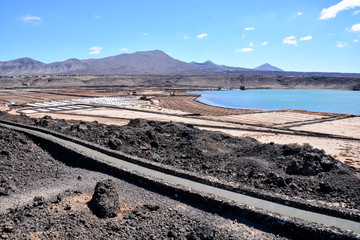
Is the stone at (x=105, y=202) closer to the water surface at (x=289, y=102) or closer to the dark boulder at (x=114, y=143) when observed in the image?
the dark boulder at (x=114, y=143)

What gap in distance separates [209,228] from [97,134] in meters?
13.1

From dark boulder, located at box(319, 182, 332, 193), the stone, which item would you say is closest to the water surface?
dark boulder, located at box(319, 182, 332, 193)

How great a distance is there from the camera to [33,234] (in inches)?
303

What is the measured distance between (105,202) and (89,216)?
0.63m

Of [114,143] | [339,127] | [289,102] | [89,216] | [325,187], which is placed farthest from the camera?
[289,102]

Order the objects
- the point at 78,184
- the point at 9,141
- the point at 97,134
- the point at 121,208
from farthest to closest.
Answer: the point at 97,134 → the point at 9,141 → the point at 78,184 → the point at 121,208

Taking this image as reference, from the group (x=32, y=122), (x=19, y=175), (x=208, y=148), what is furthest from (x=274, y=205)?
(x=32, y=122)

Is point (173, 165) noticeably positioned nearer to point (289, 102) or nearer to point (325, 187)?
point (325, 187)

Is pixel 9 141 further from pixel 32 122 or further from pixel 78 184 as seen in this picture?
pixel 32 122

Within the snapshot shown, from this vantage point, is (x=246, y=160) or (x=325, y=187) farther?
(x=246, y=160)

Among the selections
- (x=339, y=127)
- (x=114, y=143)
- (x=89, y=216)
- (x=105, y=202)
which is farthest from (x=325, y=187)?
(x=339, y=127)

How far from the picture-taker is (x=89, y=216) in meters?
8.80

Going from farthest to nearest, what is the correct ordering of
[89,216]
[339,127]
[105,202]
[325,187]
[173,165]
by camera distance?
[339,127]
[173,165]
[325,187]
[105,202]
[89,216]

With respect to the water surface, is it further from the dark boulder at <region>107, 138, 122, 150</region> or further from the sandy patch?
the dark boulder at <region>107, 138, 122, 150</region>
